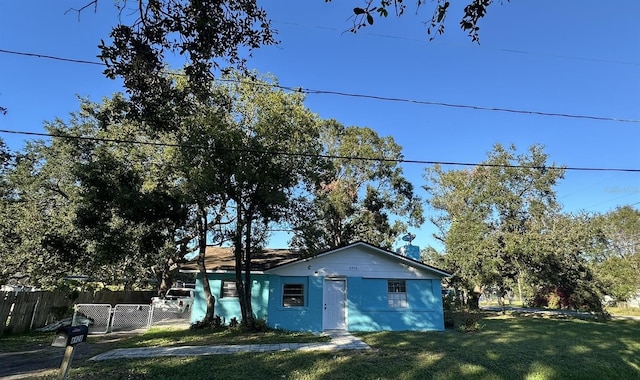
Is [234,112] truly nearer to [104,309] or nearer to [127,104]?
[104,309]

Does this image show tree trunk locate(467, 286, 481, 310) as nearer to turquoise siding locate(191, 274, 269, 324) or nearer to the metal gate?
turquoise siding locate(191, 274, 269, 324)

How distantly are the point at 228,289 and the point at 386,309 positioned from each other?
23.7 ft

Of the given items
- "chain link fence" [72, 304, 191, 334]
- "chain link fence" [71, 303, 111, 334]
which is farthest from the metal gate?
"chain link fence" [71, 303, 111, 334]

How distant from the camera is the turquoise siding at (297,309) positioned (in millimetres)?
15344

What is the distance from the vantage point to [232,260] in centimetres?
1834

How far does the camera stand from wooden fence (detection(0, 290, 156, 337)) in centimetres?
1242

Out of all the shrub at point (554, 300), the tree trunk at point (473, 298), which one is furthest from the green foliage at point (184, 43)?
the shrub at point (554, 300)

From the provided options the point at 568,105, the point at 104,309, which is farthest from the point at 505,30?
the point at 104,309

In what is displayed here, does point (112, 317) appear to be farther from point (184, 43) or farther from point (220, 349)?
point (184, 43)

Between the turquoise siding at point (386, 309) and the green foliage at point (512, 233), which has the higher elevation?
the green foliage at point (512, 233)

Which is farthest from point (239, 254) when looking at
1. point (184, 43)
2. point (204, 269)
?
point (184, 43)

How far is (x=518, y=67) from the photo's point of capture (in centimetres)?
1088

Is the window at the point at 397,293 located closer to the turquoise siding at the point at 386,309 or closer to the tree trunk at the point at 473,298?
the turquoise siding at the point at 386,309

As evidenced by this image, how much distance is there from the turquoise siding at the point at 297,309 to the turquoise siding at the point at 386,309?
1.39 m
